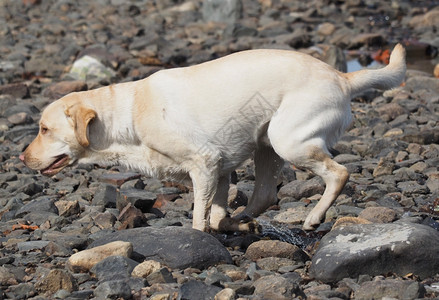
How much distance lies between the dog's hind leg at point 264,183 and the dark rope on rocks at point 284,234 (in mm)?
193

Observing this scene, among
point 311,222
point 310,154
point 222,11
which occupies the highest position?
point 310,154

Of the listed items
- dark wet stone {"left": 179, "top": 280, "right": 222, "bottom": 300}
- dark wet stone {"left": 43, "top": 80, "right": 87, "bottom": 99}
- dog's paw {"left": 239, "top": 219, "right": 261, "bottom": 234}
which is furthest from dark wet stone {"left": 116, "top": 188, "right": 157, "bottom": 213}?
dark wet stone {"left": 43, "top": 80, "right": 87, "bottom": 99}

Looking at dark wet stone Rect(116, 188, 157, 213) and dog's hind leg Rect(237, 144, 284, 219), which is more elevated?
dog's hind leg Rect(237, 144, 284, 219)

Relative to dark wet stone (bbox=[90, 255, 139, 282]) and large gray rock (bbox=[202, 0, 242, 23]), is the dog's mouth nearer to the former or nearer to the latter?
dark wet stone (bbox=[90, 255, 139, 282])

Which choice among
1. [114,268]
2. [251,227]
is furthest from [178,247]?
[251,227]

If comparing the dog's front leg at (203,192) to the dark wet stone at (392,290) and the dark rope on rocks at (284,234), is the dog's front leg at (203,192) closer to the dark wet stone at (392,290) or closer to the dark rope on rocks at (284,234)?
the dark rope on rocks at (284,234)

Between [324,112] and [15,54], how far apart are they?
1082 centimetres

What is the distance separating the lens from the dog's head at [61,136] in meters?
6.64

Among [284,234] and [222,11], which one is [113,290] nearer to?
[284,234]

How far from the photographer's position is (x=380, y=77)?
682cm

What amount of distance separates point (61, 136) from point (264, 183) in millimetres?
1914

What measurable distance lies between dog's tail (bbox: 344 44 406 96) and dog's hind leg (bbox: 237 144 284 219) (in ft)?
3.29

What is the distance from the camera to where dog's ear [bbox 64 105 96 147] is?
6609 millimetres

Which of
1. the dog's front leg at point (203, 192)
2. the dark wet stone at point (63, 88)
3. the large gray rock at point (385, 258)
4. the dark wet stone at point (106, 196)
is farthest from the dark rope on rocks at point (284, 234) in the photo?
the dark wet stone at point (63, 88)
